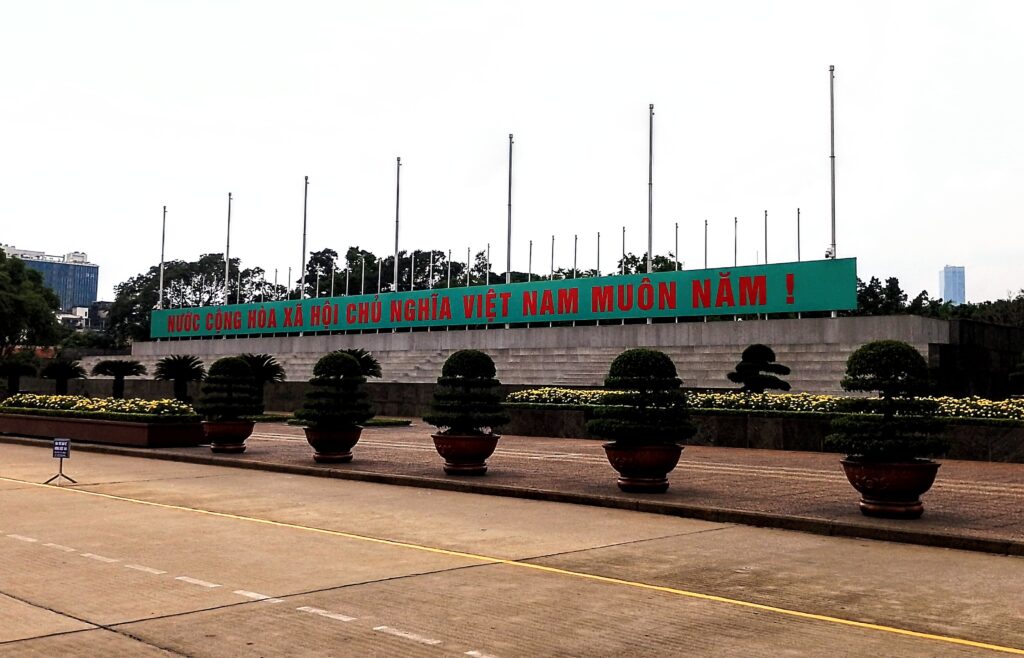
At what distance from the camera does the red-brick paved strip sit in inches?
436

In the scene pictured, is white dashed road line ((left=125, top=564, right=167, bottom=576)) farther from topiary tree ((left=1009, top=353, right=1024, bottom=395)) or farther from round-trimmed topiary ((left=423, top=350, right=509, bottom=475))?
topiary tree ((left=1009, top=353, right=1024, bottom=395))

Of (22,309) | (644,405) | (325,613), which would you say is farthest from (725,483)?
(22,309)

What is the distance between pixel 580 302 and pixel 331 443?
2538 centimetres

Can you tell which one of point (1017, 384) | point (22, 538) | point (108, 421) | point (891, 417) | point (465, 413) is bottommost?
point (22, 538)

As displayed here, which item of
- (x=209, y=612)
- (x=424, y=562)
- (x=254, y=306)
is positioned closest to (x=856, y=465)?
(x=424, y=562)

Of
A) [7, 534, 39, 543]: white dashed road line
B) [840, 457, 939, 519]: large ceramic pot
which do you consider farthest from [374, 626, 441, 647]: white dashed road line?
[840, 457, 939, 519]: large ceramic pot

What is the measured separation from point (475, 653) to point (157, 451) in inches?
696

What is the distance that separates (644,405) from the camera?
14242 millimetres

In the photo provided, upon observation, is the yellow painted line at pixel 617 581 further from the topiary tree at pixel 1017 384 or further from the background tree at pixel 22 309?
the background tree at pixel 22 309

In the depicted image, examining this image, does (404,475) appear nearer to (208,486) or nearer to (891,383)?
(208,486)

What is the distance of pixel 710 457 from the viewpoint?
2094cm

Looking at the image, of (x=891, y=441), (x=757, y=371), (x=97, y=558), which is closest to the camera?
(x=97, y=558)

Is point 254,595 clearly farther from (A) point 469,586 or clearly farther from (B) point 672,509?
(B) point 672,509

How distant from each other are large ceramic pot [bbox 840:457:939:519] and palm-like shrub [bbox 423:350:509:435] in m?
6.76
